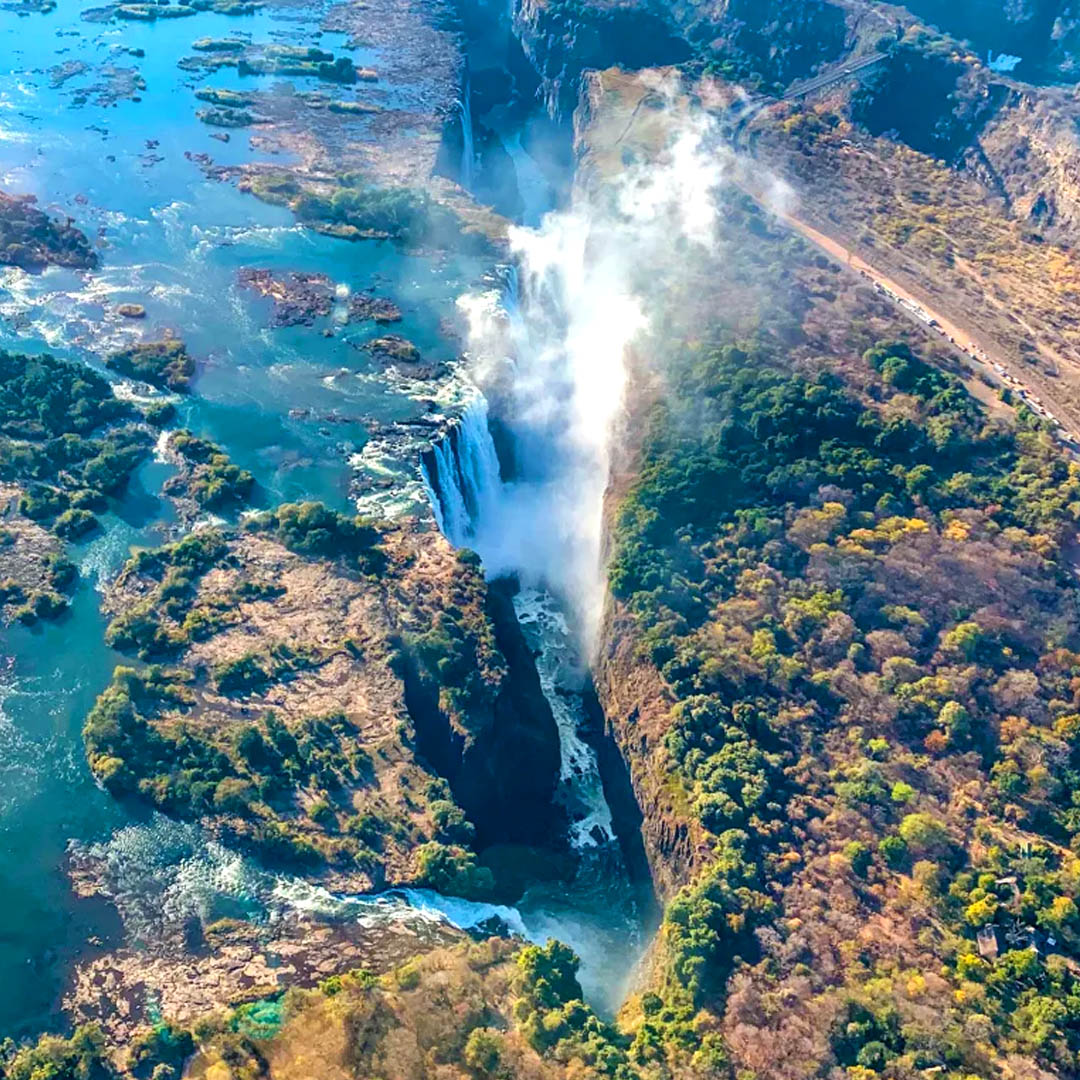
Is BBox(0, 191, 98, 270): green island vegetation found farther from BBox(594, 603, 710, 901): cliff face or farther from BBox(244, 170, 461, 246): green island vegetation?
BBox(594, 603, 710, 901): cliff face

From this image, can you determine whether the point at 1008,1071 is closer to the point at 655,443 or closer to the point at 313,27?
the point at 655,443

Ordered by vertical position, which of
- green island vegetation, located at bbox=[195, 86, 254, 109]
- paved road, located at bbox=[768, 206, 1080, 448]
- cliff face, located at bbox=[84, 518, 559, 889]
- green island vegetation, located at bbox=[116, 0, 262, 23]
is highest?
paved road, located at bbox=[768, 206, 1080, 448]

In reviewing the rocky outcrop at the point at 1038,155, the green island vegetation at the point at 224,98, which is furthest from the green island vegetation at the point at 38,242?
the rocky outcrop at the point at 1038,155

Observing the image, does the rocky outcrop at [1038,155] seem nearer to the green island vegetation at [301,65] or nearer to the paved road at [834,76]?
the paved road at [834,76]

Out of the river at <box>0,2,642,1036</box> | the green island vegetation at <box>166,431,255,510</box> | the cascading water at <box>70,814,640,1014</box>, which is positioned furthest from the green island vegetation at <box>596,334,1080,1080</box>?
the green island vegetation at <box>166,431,255,510</box>

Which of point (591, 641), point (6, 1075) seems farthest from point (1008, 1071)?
point (6, 1075)

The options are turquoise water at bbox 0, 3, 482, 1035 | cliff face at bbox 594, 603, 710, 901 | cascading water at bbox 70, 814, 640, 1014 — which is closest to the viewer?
cascading water at bbox 70, 814, 640, 1014
